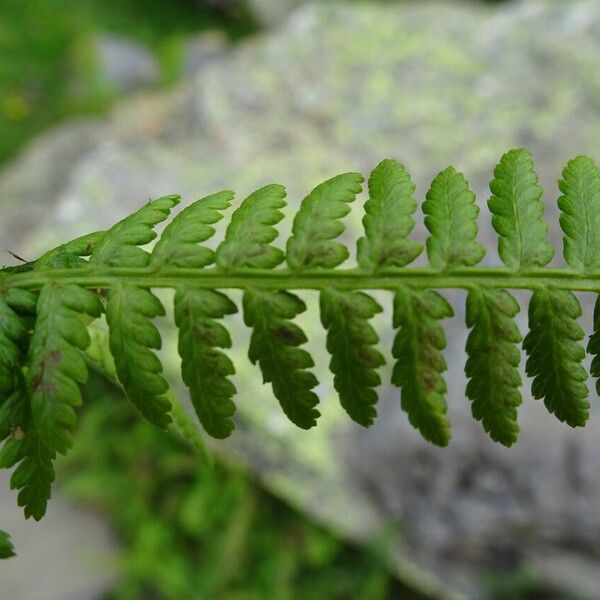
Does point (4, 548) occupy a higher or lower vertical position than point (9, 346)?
lower

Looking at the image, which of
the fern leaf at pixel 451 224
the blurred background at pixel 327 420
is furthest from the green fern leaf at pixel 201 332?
the blurred background at pixel 327 420

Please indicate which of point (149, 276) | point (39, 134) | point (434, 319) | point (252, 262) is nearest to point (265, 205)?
point (252, 262)

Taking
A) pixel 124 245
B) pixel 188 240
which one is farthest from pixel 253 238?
pixel 124 245

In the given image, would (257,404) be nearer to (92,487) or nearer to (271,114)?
(92,487)

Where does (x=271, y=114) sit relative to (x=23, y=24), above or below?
below

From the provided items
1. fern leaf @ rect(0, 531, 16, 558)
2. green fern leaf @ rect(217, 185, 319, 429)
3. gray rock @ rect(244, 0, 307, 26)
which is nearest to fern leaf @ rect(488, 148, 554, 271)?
green fern leaf @ rect(217, 185, 319, 429)

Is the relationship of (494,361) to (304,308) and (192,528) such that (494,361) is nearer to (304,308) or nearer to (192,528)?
(304,308)

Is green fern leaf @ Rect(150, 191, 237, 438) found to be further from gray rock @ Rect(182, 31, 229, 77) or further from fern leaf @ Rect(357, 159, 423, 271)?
gray rock @ Rect(182, 31, 229, 77)
